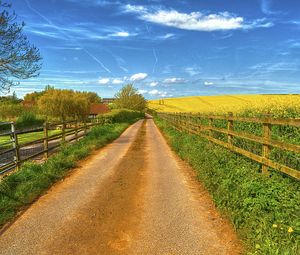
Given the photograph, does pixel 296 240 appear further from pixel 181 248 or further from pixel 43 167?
pixel 43 167

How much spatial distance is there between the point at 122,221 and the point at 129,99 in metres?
101

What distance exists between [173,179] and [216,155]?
1.54 metres

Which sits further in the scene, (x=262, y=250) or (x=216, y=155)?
(x=216, y=155)

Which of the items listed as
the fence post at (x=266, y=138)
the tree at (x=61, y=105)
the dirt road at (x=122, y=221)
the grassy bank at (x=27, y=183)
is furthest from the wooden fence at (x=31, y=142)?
the tree at (x=61, y=105)

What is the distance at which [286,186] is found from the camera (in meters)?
5.45

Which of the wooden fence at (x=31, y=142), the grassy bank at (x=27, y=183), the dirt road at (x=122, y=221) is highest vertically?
the wooden fence at (x=31, y=142)

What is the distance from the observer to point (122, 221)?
5.77 metres

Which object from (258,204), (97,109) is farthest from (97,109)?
(258,204)

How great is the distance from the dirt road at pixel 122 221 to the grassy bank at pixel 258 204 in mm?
279

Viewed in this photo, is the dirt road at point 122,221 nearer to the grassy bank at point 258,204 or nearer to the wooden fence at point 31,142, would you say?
the grassy bank at point 258,204

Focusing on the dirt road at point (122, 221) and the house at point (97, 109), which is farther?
the house at point (97, 109)

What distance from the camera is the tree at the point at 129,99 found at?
104m

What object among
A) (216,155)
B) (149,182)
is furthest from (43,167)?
(216,155)

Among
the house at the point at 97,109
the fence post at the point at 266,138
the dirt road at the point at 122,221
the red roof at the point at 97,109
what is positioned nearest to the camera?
the dirt road at the point at 122,221
